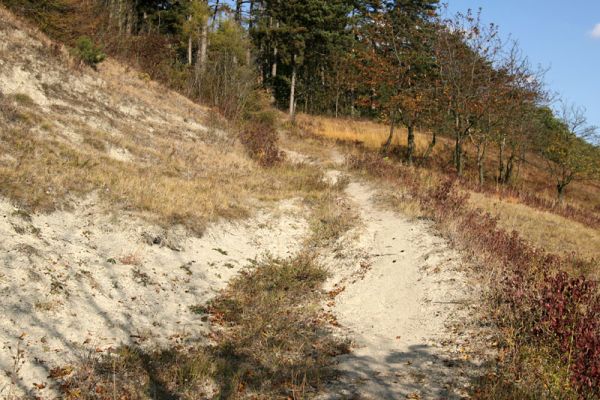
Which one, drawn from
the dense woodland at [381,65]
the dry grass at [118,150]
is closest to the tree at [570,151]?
the dense woodland at [381,65]

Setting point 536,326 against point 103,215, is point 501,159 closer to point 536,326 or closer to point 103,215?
point 536,326

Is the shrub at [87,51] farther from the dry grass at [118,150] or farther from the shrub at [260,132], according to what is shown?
the shrub at [260,132]

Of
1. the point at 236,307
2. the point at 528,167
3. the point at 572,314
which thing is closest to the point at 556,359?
the point at 572,314

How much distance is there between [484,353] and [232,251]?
6.21 m

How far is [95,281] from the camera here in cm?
755

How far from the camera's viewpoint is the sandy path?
547 centimetres

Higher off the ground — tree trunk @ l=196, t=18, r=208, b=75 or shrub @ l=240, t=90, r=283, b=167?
tree trunk @ l=196, t=18, r=208, b=75

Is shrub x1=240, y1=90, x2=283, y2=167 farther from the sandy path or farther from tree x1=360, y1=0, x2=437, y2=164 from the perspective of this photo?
the sandy path

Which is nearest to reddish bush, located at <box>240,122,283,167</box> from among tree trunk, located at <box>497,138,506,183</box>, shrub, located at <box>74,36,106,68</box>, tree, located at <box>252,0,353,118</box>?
shrub, located at <box>74,36,106,68</box>

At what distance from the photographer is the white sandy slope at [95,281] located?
5723 millimetres

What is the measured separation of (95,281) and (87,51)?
15235 millimetres

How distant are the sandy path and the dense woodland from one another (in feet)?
42.4

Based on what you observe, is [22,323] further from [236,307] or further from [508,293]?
[508,293]

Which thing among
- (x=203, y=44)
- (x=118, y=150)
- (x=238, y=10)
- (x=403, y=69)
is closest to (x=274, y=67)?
(x=238, y=10)
